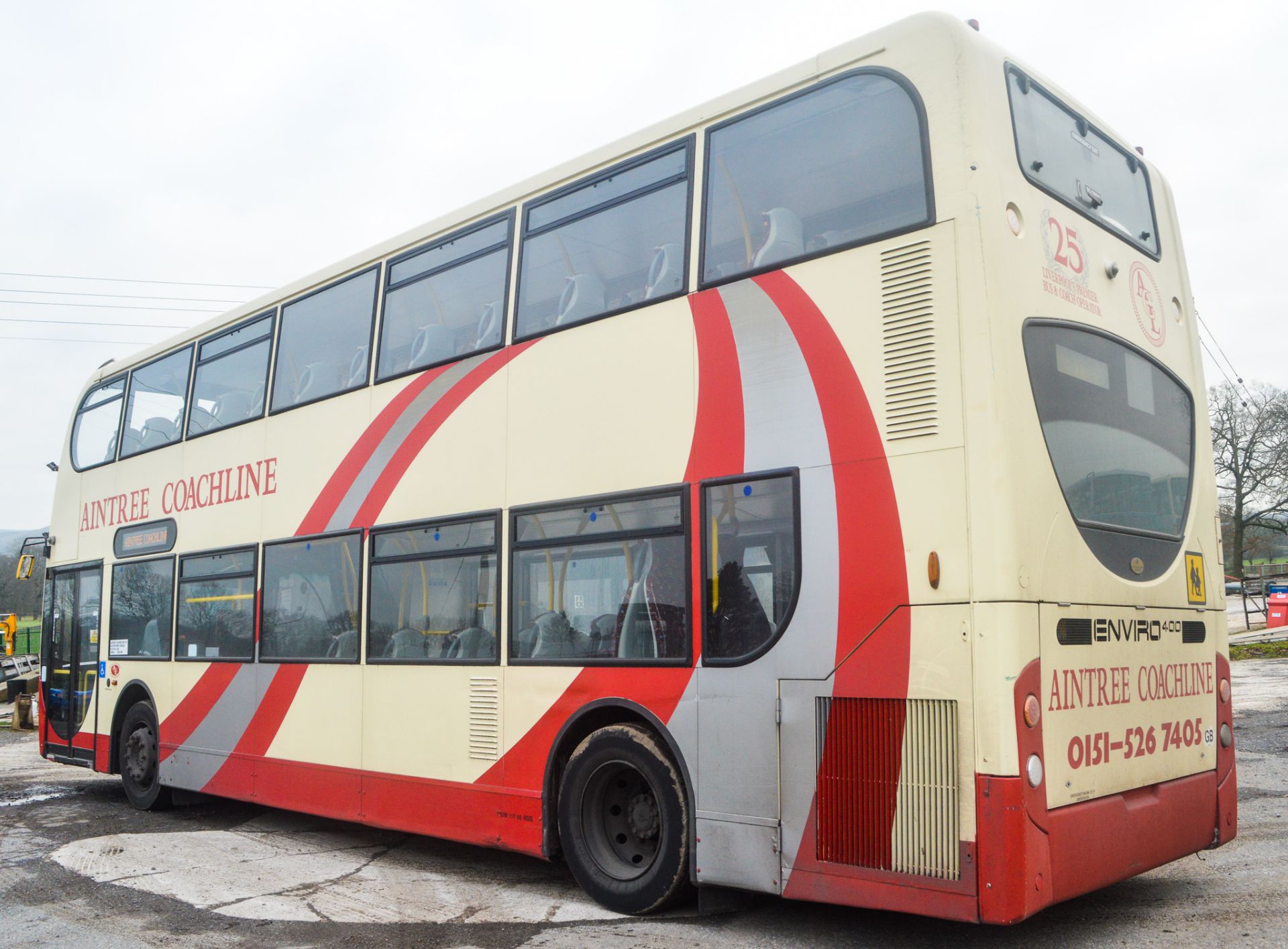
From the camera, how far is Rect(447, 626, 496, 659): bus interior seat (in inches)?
287

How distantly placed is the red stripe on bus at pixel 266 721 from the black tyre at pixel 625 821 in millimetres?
3421

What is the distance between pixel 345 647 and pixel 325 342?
250 centimetres

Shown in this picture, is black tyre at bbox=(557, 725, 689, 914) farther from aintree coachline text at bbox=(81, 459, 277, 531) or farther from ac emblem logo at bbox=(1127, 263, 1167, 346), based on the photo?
aintree coachline text at bbox=(81, 459, 277, 531)

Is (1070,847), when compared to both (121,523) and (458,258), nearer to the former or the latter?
(458,258)

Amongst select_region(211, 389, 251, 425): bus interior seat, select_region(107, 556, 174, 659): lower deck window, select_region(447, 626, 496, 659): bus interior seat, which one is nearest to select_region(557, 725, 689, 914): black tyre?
select_region(447, 626, 496, 659): bus interior seat

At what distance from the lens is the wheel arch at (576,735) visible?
20.3 ft

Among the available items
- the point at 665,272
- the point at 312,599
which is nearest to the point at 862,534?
the point at 665,272

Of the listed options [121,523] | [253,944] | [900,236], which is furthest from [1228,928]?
[121,523]

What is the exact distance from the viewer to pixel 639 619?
249 inches

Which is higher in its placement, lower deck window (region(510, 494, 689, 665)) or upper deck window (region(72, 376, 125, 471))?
upper deck window (region(72, 376, 125, 471))

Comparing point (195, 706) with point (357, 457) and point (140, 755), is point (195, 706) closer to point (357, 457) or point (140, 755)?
point (140, 755)

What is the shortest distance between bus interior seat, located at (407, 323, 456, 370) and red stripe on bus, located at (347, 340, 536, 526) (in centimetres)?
31

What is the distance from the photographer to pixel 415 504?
8.02 meters

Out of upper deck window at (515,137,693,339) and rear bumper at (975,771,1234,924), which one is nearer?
rear bumper at (975,771,1234,924)
